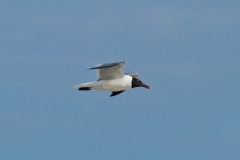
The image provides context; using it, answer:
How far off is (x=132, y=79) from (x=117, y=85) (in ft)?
6.28

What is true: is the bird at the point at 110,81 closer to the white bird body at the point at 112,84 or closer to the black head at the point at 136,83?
the white bird body at the point at 112,84

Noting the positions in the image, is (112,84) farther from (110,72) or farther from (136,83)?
(136,83)

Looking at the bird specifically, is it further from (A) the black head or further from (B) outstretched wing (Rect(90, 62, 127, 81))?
(A) the black head

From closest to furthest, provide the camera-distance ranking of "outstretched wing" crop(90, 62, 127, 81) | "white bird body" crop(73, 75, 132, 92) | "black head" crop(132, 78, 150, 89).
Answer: "outstretched wing" crop(90, 62, 127, 81) → "white bird body" crop(73, 75, 132, 92) → "black head" crop(132, 78, 150, 89)

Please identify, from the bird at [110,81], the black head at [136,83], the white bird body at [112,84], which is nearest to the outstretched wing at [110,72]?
the bird at [110,81]

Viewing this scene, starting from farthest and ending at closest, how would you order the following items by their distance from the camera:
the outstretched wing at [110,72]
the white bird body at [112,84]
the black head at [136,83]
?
the black head at [136,83], the white bird body at [112,84], the outstretched wing at [110,72]

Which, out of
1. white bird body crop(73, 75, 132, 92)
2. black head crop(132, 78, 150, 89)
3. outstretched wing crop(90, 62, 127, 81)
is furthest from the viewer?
black head crop(132, 78, 150, 89)

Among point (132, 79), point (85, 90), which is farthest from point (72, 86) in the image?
point (132, 79)

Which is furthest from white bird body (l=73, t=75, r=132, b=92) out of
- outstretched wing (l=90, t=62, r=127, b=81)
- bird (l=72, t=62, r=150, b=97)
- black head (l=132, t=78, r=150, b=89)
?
black head (l=132, t=78, r=150, b=89)

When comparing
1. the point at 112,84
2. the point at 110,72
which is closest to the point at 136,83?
the point at 112,84

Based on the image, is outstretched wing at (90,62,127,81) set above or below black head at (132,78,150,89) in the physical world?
above

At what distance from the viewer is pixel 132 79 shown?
178 ft

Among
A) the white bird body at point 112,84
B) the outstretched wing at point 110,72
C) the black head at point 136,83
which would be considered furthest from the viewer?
the black head at point 136,83

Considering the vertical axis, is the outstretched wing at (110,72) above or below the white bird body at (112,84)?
above
